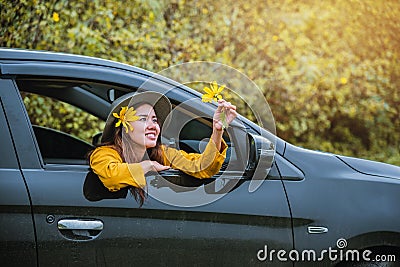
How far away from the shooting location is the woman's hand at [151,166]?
3.58 m

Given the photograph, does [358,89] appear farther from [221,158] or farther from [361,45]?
[221,158]

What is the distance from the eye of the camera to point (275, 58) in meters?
9.99

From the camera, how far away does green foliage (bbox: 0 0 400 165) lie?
26.3ft

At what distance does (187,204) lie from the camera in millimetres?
3594

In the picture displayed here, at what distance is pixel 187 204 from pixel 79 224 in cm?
50

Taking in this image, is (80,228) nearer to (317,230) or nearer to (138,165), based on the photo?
(138,165)

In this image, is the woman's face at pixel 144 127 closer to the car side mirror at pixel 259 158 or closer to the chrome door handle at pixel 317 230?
the car side mirror at pixel 259 158

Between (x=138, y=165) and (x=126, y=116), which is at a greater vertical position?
(x=126, y=116)

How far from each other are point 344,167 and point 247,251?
70 cm

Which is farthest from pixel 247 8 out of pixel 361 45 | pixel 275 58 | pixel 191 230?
pixel 191 230

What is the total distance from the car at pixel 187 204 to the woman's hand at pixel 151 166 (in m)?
0.04

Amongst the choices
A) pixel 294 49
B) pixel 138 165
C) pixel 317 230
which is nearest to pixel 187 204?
pixel 138 165

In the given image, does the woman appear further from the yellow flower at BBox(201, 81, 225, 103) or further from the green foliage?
the green foliage

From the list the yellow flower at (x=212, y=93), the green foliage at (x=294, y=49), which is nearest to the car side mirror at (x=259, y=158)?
the yellow flower at (x=212, y=93)
